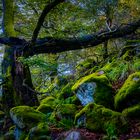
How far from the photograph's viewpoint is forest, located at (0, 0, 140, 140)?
23.1 ft

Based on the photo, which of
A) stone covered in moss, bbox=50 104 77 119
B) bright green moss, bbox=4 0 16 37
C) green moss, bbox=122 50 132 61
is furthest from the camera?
bright green moss, bbox=4 0 16 37

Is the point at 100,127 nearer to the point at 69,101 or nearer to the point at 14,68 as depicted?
the point at 69,101

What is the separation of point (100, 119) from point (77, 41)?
6546mm

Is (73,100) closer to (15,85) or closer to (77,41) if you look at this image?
(15,85)

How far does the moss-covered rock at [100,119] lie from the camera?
6434 millimetres

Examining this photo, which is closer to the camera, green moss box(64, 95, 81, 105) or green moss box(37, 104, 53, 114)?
green moss box(64, 95, 81, 105)

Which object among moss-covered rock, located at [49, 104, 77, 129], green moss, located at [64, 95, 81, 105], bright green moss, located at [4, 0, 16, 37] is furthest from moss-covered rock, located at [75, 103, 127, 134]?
bright green moss, located at [4, 0, 16, 37]

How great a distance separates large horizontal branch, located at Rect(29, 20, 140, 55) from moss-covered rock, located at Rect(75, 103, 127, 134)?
5.63 m

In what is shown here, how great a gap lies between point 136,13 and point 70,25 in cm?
334

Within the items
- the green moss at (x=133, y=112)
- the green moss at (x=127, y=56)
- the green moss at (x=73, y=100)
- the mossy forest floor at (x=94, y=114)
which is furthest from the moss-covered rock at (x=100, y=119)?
the green moss at (x=127, y=56)

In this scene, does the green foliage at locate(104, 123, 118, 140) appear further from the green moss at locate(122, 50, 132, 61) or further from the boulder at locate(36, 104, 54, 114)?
the green moss at locate(122, 50, 132, 61)

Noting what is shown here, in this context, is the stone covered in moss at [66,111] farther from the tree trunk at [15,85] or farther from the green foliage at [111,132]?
the tree trunk at [15,85]

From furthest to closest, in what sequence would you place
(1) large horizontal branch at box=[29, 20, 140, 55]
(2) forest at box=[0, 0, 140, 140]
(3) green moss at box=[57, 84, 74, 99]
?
(1) large horizontal branch at box=[29, 20, 140, 55] → (3) green moss at box=[57, 84, 74, 99] → (2) forest at box=[0, 0, 140, 140]

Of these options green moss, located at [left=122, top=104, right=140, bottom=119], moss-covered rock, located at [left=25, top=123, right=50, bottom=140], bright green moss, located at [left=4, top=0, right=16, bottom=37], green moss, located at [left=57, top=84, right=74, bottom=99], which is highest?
bright green moss, located at [left=4, top=0, right=16, bottom=37]
